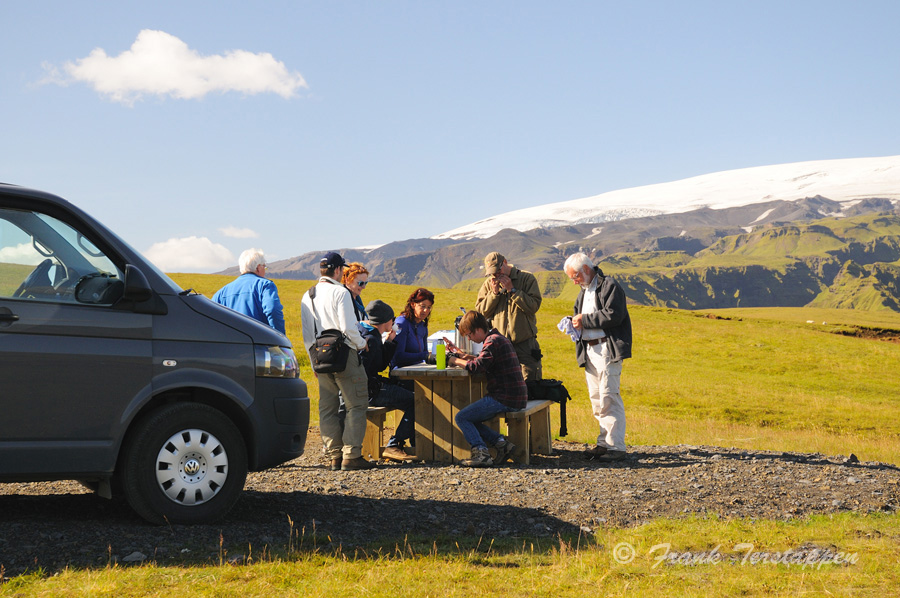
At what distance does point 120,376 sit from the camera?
588 cm

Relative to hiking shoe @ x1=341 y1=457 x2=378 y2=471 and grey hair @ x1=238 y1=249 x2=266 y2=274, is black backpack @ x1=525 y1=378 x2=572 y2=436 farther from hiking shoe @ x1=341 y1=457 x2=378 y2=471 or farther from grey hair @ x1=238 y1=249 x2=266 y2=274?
grey hair @ x1=238 y1=249 x2=266 y2=274

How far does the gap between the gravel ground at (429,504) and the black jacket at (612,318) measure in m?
1.59

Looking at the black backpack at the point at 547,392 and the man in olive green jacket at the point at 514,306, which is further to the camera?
the man in olive green jacket at the point at 514,306

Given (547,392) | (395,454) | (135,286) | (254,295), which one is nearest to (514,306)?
(547,392)

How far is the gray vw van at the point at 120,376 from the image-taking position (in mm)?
5638

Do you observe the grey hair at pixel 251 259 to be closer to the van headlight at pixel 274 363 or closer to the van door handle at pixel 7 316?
the van headlight at pixel 274 363

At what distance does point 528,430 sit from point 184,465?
503 cm

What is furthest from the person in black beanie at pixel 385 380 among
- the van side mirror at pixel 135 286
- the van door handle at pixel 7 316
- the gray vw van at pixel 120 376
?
the van door handle at pixel 7 316

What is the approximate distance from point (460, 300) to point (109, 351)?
5234 cm

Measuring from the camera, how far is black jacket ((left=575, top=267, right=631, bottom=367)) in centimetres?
1022

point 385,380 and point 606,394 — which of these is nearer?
point 606,394

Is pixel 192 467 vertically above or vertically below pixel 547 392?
above

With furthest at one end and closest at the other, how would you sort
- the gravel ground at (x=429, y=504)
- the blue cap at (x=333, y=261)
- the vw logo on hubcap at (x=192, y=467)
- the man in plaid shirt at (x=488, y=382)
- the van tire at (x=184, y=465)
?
the man in plaid shirt at (x=488, y=382), the blue cap at (x=333, y=261), the vw logo on hubcap at (x=192, y=467), the van tire at (x=184, y=465), the gravel ground at (x=429, y=504)

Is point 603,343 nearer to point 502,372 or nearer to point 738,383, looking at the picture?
point 502,372
